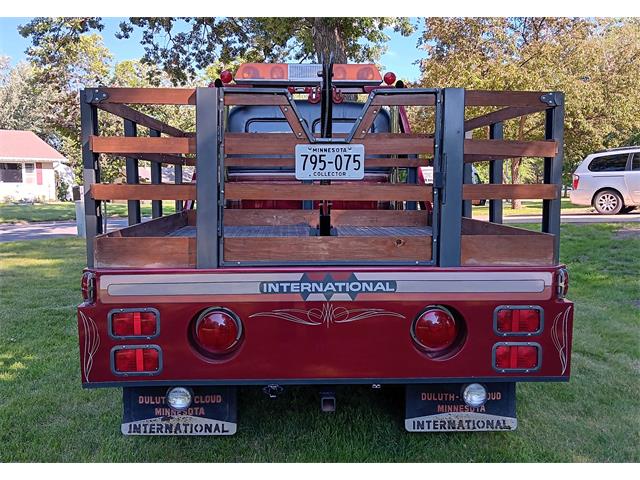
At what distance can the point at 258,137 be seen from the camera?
274 cm

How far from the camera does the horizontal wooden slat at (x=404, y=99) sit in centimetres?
270

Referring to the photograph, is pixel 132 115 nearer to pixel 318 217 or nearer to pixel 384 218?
pixel 318 217

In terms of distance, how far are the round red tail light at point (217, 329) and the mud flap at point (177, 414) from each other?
1.26ft

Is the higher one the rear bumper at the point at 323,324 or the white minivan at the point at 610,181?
the white minivan at the point at 610,181

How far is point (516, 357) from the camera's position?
2.79 meters

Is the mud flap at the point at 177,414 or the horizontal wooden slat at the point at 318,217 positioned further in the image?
the horizontal wooden slat at the point at 318,217

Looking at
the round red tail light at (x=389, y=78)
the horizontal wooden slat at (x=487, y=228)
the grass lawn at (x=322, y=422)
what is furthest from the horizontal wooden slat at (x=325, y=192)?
the round red tail light at (x=389, y=78)

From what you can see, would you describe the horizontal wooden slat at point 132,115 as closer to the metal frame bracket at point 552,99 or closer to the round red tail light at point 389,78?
the round red tail light at point 389,78

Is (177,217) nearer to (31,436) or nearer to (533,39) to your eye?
(31,436)

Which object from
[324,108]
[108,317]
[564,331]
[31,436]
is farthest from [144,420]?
[564,331]

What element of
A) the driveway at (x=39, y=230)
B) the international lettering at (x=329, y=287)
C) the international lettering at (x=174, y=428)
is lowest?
the driveway at (x=39, y=230)

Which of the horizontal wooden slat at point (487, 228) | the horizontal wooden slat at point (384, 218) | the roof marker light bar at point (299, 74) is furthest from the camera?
the roof marker light bar at point (299, 74)

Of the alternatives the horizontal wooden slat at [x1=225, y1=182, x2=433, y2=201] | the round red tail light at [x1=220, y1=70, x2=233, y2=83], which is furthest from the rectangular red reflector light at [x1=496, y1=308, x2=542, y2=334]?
the round red tail light at [x1=220, y1=70, x2=233, y2=83]

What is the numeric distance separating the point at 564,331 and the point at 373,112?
4.70 feet
